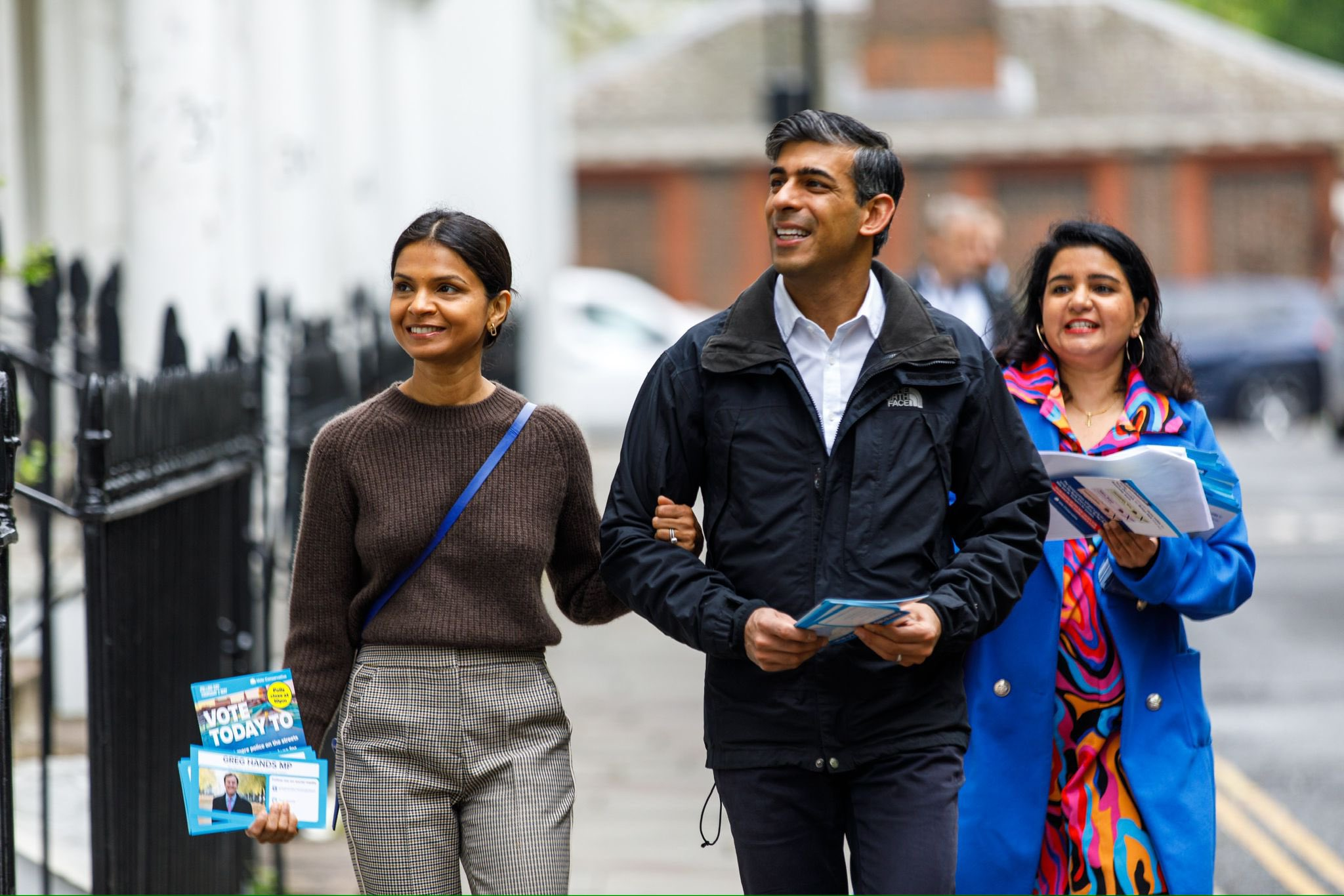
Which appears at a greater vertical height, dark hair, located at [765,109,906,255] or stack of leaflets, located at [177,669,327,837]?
dark hair, located at [765,109,906,255]

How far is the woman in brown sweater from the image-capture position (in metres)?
3.34

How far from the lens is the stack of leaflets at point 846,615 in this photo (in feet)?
9.58

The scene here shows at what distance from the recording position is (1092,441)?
393 centimetres

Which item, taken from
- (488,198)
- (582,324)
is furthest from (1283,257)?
(488,198)

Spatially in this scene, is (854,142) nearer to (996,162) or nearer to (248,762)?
(248,762)

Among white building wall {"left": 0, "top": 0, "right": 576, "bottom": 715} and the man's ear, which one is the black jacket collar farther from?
white building wall {"left": 0, "top": 0, "right": 576, "bottom": 715}

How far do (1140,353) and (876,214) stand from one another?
909 mm

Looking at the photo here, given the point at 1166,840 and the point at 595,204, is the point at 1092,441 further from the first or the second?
the point at 595,204

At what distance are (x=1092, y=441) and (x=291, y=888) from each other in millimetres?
2899

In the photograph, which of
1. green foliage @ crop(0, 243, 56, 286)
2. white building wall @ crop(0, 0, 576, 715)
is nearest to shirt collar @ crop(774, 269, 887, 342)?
white building wall @ crop(0, 0, 576, 715)

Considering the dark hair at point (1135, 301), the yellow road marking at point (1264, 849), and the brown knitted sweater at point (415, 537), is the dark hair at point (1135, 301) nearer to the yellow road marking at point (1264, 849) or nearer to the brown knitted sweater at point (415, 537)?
the brown knitted sweater at point (415, 537)

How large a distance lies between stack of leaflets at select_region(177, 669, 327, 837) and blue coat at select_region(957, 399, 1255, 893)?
4.35 ft

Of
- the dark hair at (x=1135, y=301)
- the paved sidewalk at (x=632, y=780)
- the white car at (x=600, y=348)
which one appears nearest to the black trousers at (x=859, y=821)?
the dark hair at (x=1135, y=301)

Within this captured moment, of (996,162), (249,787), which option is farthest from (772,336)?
(996,162)
